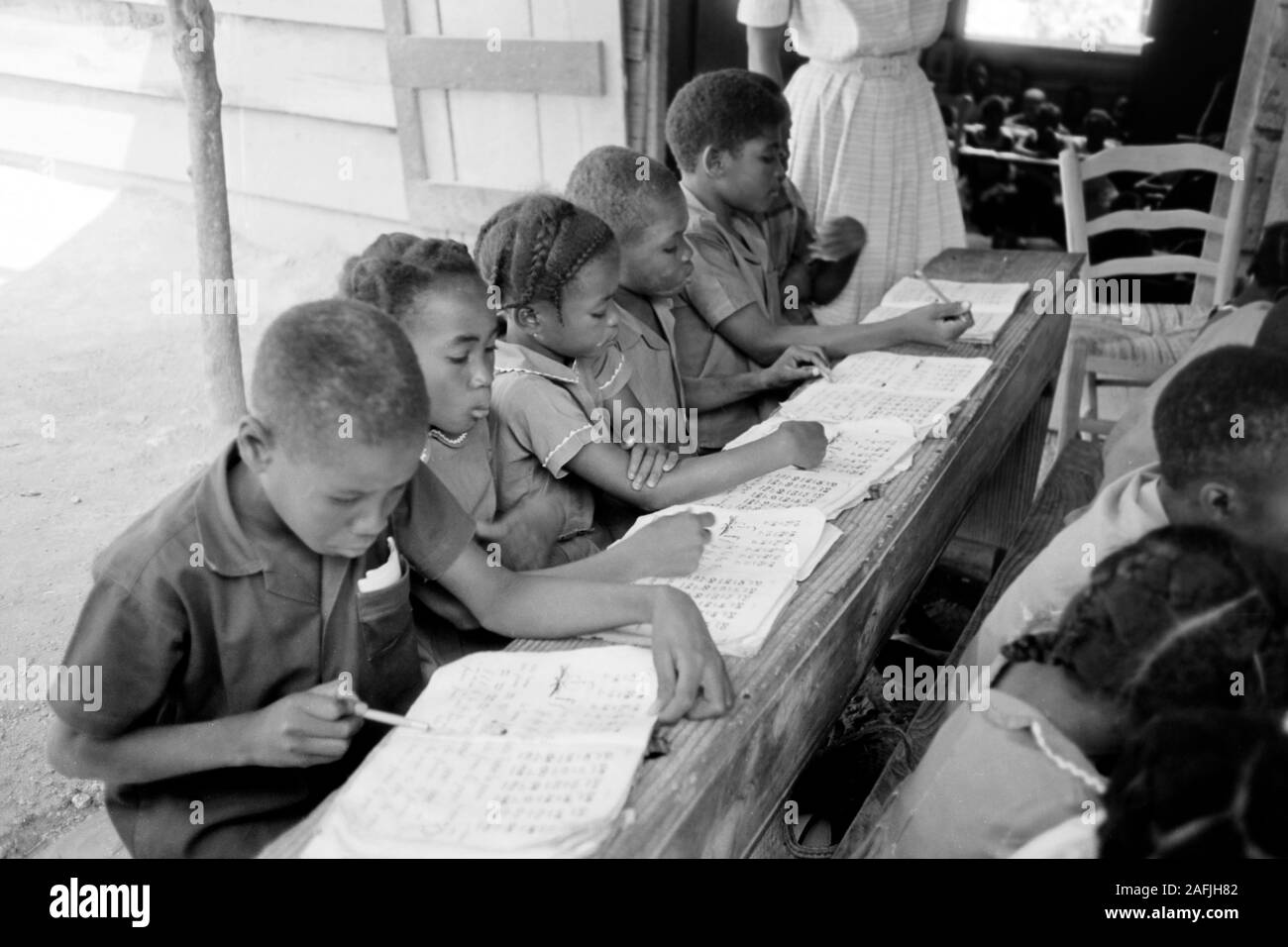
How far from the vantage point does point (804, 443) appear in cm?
191

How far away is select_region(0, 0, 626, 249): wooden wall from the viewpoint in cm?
475

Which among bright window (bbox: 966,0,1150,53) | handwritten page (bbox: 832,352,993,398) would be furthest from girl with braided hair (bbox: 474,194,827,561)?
bright window (bbox: 966,0,1150,53)

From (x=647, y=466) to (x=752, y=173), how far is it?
1.14m

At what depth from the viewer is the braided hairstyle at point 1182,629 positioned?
1104mm

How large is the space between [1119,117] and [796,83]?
5.40 metres

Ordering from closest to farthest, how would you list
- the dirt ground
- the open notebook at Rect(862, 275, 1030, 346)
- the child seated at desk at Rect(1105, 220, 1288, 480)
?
the child seated at desk at Rect(1105, 220, 1288, 480) → the open notebook at Rect(862, 275, 1030, 346) → the dirt ground

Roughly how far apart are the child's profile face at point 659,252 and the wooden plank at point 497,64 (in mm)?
2425

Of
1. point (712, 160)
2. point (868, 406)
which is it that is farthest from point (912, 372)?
point (712, 160)

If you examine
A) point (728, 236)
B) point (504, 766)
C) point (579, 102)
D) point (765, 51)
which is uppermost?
point (765, 51)

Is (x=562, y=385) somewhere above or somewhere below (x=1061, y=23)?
below

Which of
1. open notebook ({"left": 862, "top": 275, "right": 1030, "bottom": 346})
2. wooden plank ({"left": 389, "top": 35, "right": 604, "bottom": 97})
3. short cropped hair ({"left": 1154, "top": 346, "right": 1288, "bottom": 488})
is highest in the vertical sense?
wooden plank ({"left": 389, "top": 35, "right": 604, "bottom": 97})

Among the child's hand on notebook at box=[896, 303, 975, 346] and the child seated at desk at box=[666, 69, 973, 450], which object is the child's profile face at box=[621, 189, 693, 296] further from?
the child's hand on notebook at box=[896, 303, 975, 346]

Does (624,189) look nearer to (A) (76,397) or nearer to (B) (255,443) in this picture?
(B) (255,443)
